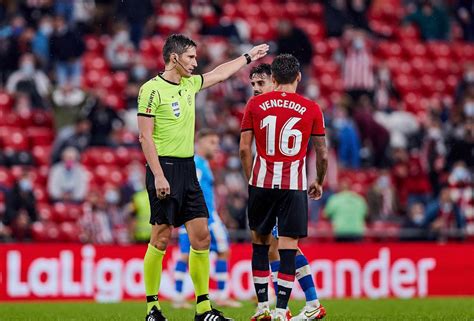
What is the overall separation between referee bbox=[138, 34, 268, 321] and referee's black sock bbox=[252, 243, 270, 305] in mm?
515

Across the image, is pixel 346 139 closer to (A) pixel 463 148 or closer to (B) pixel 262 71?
(A) pixel 463 148

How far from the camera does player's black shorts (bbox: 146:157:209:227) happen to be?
10.9m

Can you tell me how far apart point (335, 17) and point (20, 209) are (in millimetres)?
11467

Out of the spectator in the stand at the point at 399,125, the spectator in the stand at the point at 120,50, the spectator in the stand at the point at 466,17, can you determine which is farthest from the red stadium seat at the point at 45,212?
the spectator in the stand at the point at 466,17

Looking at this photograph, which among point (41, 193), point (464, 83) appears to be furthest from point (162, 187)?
point (464, 83)

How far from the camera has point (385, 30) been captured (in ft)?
99.0

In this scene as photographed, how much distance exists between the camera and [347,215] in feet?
70.4

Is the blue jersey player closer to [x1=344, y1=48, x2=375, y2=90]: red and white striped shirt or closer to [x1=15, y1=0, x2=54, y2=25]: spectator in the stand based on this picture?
[x1=15, y1=0, x2=54, y2=25]: spectator in the stand

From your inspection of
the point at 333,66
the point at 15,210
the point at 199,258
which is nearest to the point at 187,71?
the point at 199,258

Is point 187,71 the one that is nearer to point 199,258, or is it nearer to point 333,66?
point 199,258

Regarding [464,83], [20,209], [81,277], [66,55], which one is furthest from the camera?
[464,83]

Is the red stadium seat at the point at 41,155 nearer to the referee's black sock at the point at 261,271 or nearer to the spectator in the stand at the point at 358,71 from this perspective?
the spectator in the stand at the point at 358,71

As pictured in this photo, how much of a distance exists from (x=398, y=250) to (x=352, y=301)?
2.46 meters

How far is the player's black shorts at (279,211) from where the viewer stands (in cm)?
1098
